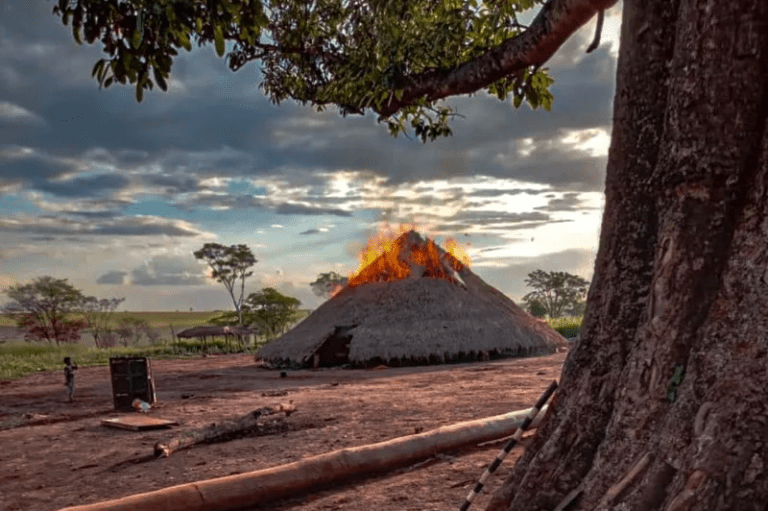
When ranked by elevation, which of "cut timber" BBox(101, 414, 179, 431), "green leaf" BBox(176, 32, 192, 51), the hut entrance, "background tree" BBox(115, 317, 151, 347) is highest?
"green leaf" BBox(176, 32, 192, 51)

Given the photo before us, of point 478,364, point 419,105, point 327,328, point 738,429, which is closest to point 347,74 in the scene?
point 419,105

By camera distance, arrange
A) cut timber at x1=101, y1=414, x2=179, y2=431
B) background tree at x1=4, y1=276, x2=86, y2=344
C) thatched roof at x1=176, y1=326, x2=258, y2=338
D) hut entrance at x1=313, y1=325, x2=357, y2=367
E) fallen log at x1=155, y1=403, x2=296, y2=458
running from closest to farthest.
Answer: fallen log at x1=155, y1=403, x2=296, y2=458
cut timber at x1=101, y1=414, x2=179, y2=431
hut entrance at x1=313, y1=325, x2=357, y2=367
thatched roof at x1=176, y1=326, x2=258, y2=338
background tree at x1=4, y1=276, x2=86, y2=344

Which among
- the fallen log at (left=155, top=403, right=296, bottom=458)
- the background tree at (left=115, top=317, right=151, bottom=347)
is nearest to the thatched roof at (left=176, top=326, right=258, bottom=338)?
the background tree at (left=115, top=317, right=151, bottom=347)

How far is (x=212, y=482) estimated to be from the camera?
16.6ft

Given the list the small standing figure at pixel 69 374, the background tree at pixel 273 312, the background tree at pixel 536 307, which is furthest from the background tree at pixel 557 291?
the small standing figure at pixel 69 374

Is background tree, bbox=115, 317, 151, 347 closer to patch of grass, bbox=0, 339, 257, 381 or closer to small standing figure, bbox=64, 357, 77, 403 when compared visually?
patch of grass, bbox=0, 339, 257, 381

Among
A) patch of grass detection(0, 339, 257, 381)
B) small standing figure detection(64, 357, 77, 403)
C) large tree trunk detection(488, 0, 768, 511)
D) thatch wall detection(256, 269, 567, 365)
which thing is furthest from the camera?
patch of grass detection(0, 339, 257, 381)

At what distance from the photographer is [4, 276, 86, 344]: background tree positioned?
46.6 metres

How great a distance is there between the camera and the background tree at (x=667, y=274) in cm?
294

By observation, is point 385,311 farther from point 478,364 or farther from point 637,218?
point 637,218

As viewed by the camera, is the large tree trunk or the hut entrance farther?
the hut entrance

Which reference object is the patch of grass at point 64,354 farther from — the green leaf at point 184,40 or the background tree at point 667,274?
the background tree at point 667,274

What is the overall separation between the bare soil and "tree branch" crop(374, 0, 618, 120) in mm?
3580

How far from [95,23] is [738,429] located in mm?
4669
